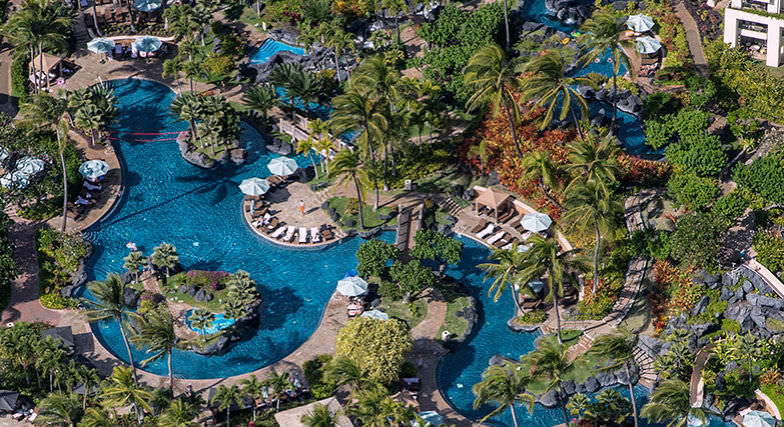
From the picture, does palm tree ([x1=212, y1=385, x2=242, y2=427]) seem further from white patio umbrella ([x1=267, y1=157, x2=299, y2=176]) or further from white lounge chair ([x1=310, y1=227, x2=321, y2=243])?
white patio umbrella ([x1=267, y1=157, x2=299, y2=176])

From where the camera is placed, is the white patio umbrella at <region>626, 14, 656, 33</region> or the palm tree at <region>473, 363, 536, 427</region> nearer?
the palm tree at <region>473, 363, 536, 427</region>

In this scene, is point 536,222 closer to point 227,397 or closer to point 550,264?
point 550,264

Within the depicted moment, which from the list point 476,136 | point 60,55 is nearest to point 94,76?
point 60,55

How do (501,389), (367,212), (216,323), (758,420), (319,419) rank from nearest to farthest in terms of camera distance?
(501,389)
(319,419)
(758,420)
(216,323)
(367,212)

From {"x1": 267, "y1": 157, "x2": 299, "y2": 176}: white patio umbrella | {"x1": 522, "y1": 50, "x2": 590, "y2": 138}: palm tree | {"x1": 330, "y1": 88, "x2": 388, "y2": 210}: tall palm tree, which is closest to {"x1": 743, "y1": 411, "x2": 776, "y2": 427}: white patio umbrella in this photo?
{"x1": 522, "y1": 50, "x2": 590, "y2": 138}: palm tree

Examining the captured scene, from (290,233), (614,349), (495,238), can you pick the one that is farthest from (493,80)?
(614,349)

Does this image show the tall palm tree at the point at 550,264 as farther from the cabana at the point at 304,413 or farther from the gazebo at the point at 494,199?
the cabana at the point at 304,413

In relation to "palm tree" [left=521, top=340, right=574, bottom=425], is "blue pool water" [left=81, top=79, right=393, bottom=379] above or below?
below
